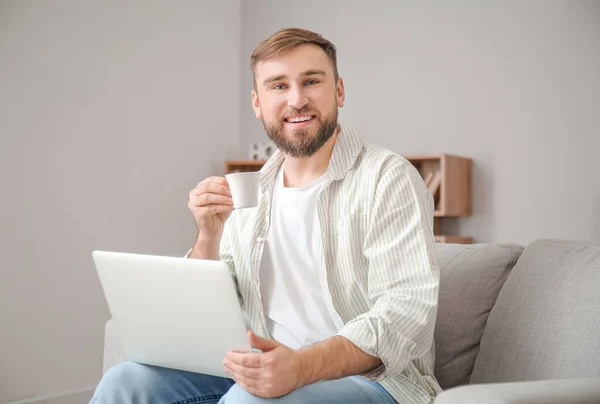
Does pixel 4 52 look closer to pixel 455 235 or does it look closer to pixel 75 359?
pixel 75 359

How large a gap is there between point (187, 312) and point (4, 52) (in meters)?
2.44

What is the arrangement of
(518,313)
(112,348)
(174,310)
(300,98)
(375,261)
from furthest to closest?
(112,348)
(300,98)
(518,313)
(375,261)
(174,310)

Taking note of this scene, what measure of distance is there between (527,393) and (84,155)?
3.06 m

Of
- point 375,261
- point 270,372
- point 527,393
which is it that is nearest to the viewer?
point 527,393

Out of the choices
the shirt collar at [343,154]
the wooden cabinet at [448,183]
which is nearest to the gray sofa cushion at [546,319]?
the shirt collar at [343,154]

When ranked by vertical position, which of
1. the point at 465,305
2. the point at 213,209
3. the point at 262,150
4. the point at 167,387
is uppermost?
the point at 213,209

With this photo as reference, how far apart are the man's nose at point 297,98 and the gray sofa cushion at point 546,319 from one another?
25.1 inches

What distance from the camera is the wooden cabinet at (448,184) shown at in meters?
3.55

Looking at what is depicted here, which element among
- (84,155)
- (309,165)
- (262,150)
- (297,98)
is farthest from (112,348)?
(262,150)

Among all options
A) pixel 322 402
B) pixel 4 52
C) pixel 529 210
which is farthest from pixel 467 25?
pixel 322 402

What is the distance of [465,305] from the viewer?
1.77m

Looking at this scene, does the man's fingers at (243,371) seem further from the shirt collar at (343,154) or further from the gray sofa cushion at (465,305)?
the gray sofa cushion at (465,305)

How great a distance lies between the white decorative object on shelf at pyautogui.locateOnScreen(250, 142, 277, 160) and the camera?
4320mm

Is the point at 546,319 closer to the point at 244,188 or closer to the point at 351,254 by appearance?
the point at 351,254
